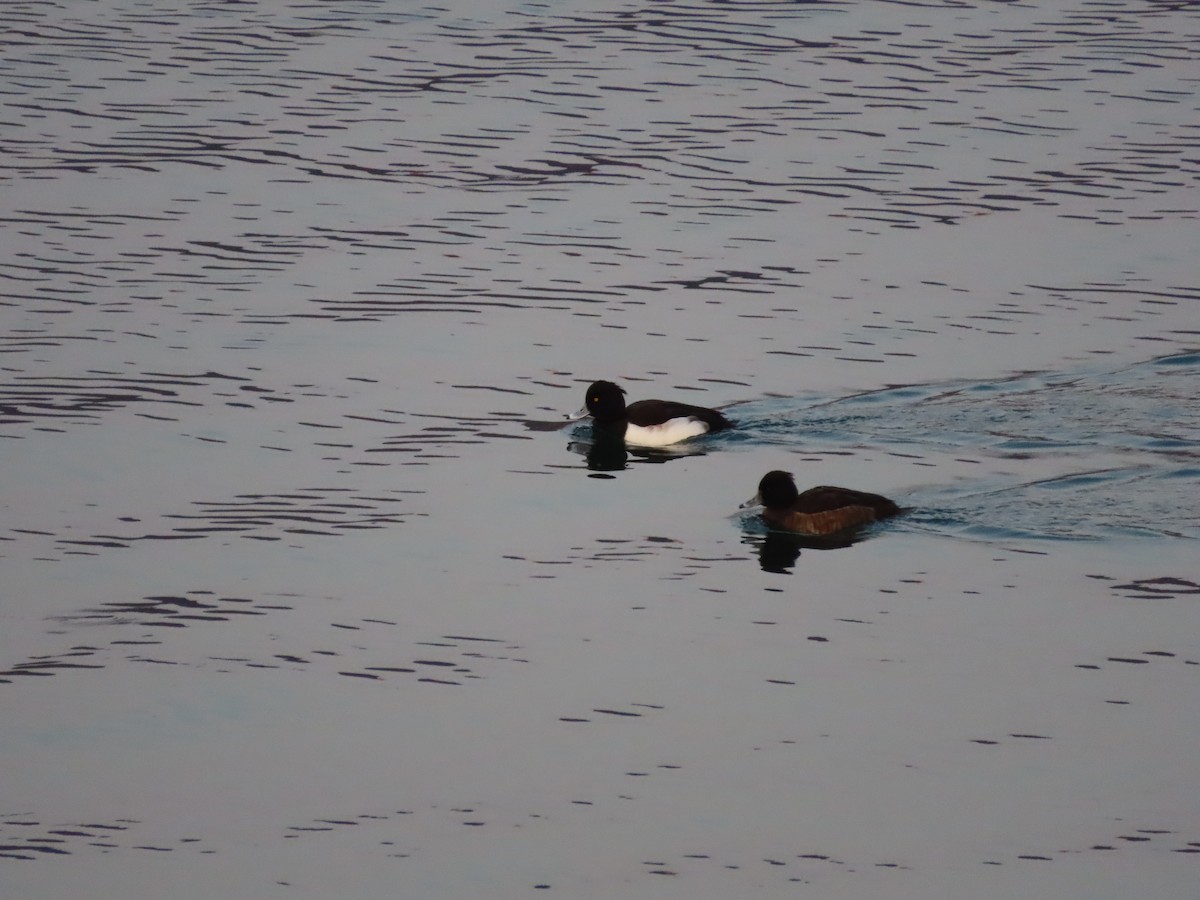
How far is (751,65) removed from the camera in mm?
28578

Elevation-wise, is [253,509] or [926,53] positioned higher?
[926,53]

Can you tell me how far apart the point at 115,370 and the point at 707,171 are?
8992 millimetres

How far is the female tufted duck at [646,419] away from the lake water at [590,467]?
21 centimetres

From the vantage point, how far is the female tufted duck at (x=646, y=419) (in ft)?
52.5

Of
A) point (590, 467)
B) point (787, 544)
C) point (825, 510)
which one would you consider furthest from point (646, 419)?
point (787, 544)

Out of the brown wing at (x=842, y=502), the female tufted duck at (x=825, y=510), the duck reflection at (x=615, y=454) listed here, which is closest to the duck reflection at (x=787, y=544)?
the female tufted duck at (x=825, y=510)

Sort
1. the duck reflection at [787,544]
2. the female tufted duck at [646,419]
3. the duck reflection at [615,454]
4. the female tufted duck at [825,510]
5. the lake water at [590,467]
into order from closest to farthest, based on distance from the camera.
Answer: the lake water at [590,467], the duck reflection at [787,544], the female tufted duck at [825,510], the duck reflection at [615,454], the female tufted duck at [646,419]

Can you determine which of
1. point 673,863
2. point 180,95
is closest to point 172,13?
point 180,95

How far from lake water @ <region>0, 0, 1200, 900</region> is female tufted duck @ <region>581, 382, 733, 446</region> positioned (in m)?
0.21

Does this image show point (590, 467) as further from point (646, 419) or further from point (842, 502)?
point (842, 502)

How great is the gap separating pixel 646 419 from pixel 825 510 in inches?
97.3

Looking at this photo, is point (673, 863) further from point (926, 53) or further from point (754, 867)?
point (926, 53)

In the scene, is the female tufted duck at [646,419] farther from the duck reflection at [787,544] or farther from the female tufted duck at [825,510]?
the duck reflection at [787,544]

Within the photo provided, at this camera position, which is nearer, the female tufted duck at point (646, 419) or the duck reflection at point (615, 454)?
the duck reflection at point (615, 454)
